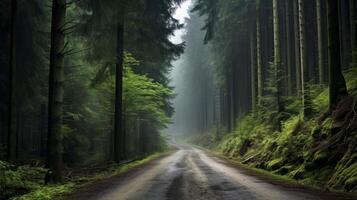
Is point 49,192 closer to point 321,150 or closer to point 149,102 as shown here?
point 321,150

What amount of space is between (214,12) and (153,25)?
901 centimetres

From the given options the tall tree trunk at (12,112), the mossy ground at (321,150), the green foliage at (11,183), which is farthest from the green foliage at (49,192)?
the mossy ground at (321,150)

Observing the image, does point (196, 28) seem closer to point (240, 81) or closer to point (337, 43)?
point (240, 81)

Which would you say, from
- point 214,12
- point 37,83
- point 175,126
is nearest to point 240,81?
point 214,12

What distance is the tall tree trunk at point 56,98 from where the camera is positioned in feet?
41.2

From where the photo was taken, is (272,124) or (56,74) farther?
(272,124)

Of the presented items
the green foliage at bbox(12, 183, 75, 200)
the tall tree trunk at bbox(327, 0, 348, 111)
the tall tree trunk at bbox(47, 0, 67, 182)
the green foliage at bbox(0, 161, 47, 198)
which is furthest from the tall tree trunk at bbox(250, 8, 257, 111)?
the green foliage at bbox(0, 161, 47, 198)

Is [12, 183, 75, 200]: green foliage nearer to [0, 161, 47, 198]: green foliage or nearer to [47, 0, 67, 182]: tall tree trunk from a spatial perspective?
[0, 161, 47, 198]: green foliage

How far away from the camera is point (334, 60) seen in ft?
46.2

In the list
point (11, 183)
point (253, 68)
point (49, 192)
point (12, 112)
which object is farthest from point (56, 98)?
point (253, 68)

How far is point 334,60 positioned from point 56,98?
963cm

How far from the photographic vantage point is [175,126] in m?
128

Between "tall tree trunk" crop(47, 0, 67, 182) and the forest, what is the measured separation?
0.03 meters

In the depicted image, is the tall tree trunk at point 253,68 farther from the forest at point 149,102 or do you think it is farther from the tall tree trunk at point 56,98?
the tall tree trunk at point 56,98
